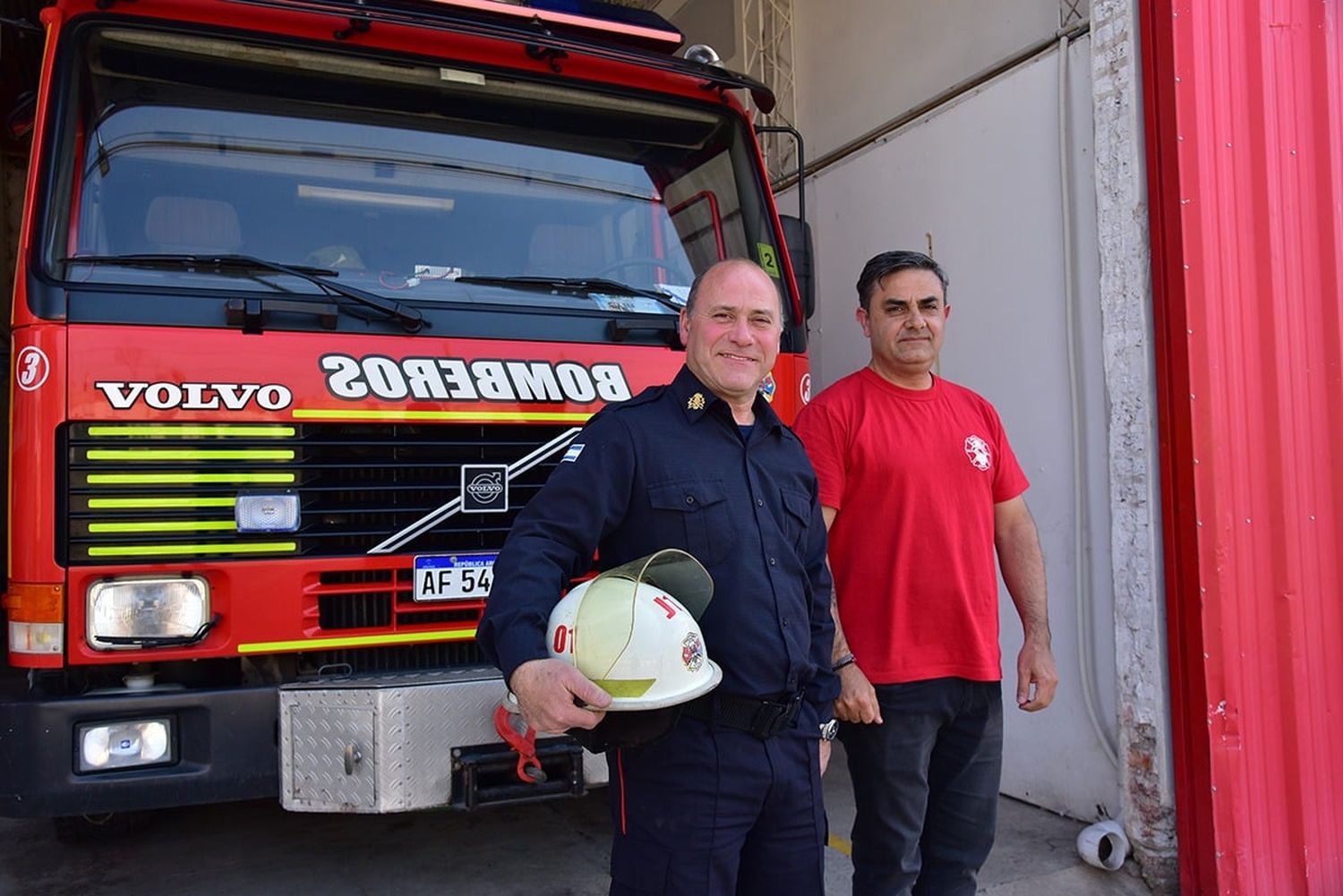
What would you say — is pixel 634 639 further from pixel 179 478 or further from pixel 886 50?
pixel 886 50

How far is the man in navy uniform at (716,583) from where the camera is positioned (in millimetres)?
1743

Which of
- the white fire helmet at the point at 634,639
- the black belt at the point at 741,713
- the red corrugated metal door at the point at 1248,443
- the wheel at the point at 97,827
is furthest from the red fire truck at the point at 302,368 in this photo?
the red corrugated metal door at the point at 1248,443

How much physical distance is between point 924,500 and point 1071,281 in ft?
5.61

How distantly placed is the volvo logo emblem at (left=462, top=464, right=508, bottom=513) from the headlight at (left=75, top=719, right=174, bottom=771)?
952 mm

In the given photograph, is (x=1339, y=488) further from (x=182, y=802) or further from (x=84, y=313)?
(x=84, y=313)

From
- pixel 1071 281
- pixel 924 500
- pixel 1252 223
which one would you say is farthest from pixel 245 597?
pixel 1252 223

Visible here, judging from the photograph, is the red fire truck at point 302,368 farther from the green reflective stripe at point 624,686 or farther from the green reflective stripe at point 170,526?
the green reflective stripe at point 624,686

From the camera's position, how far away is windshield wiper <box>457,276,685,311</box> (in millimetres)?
3037

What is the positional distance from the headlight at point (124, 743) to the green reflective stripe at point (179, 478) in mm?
603

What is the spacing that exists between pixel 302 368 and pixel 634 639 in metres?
1.56

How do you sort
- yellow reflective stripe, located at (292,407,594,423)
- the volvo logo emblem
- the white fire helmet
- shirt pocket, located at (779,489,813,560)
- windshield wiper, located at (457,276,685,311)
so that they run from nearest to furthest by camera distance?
the white fire helmet
shirt pocket, located at (779,489,813,560)
yellow reflective stripe, located at (292,407,594,423)
the volvo logo emblem
windshield wiper, located at (457,276,685,311)

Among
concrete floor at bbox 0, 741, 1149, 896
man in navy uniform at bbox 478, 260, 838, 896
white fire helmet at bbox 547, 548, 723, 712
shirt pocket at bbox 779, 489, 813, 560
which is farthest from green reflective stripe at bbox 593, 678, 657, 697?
concrete floor at bbox 0, 741, 1149, 896

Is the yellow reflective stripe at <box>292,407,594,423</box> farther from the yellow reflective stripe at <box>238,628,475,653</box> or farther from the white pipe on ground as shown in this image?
the white pipe on ground

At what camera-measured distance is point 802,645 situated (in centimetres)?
190
